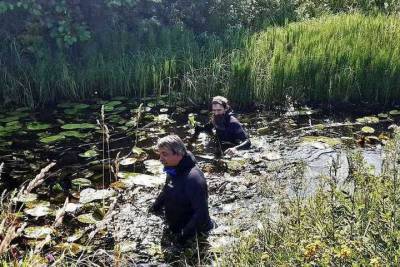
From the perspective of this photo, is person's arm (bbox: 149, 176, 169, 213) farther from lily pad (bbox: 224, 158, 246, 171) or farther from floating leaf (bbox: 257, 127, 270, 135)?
floating leaf (bbox: 257, 127, 270, 135)

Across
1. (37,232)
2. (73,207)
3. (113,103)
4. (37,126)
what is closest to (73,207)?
(73,207)

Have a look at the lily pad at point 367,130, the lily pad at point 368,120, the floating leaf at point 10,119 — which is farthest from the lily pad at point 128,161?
the lily pad at point 368,120

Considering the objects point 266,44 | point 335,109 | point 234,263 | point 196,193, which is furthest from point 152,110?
point 234,263

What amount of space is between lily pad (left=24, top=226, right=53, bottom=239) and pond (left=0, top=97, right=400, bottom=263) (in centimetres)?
1

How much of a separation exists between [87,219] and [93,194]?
1.87ft

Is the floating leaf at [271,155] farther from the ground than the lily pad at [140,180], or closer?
farther from the ground

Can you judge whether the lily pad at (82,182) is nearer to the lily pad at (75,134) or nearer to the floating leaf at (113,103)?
the lily pad at (75,134)

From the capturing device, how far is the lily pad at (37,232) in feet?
17.2

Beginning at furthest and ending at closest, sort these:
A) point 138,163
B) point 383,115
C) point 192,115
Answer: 1. point 383,115
2. point 192,115
3. point 138,163

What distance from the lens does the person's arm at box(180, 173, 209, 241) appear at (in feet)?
16.7

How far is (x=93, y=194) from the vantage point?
6199 millimetres

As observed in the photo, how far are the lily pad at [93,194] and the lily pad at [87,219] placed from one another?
0.33 m

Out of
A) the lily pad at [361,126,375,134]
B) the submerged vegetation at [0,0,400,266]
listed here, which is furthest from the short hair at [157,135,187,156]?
the lily pad at [361,126,375,134]

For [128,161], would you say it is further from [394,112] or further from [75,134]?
[394,112]
